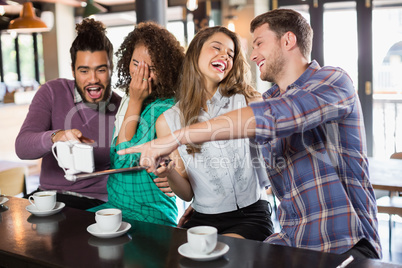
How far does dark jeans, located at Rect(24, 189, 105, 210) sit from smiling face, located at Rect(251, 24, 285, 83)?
115cm

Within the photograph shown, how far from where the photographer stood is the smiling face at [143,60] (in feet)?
7.09

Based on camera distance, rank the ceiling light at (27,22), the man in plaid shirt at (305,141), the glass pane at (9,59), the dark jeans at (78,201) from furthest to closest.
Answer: the glass pane at (9,59) < the ceiling light at (27,22) < the dark jeans at (78,201) < the man in plaid shirt at (305,141)

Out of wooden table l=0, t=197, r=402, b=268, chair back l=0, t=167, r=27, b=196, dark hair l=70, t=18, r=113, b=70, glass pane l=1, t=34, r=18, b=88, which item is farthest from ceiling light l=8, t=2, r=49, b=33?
glass pane l=1, t=34, r=18, b=88

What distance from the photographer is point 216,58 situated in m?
2.06

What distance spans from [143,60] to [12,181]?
1.75 meters

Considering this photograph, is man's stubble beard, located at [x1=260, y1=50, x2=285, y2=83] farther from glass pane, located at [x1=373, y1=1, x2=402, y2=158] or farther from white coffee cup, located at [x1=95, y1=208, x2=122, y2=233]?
glass pane, located at [x1=373, y1=1, x2=402, y2=158]

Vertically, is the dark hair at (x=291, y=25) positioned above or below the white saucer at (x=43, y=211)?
above

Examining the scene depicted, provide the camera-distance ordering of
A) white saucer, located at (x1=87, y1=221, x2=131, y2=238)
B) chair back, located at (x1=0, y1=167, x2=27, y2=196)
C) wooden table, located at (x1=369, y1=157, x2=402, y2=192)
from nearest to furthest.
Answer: white saucer, located at (x1=87, y1=221, x2=131, y2=238) → wooden table, located at (x1=369, y1=157, x2=402, y2=192) → chair back, located at (x1=0, y1=167, x2=27, y2=196)

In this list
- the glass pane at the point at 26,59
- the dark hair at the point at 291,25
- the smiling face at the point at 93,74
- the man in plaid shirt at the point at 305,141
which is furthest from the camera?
the glass pane at the point at 26,59

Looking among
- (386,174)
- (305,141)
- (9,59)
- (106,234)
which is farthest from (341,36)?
(9,59)

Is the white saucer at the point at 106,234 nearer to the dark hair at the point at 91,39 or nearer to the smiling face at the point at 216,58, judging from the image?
the smiling face at the point at 216,58

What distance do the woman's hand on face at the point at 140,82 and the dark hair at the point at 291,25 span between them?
678 millimetres

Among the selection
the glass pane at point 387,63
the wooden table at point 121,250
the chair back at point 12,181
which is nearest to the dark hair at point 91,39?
the wooden table at point 121,250

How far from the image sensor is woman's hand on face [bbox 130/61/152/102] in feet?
6.97
